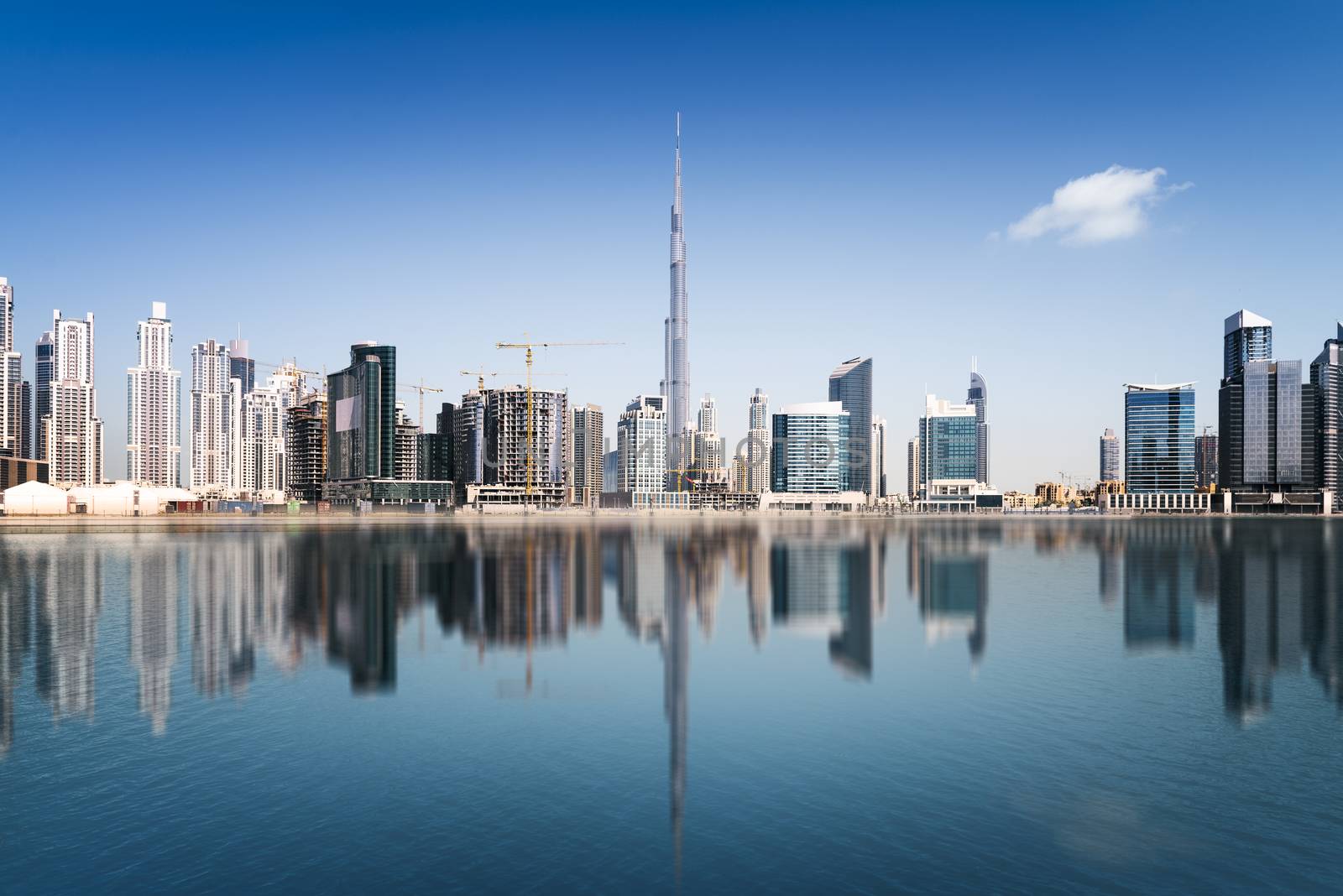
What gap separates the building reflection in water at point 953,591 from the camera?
59.2m

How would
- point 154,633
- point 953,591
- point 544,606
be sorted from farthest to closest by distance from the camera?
point 953,591 < point 544,606 < point 154,633

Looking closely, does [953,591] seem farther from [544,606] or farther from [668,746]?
[668,746]

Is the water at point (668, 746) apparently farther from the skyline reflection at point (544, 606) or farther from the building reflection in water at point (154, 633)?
the skyline reflection at point (544, 606)

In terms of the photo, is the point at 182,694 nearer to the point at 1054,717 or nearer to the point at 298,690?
the point at 298,690

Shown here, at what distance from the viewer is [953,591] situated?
280 ft

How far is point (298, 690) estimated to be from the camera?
135 feet

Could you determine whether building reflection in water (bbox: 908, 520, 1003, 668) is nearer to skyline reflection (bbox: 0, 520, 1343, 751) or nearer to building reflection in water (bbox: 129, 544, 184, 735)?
skyline reflection (bbox: 0, 520, 1343, 751)

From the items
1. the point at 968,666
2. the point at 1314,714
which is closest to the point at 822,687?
the point at 968,666

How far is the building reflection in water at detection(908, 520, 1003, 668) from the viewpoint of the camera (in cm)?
5922

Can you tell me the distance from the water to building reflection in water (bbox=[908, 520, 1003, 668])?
0.84 meters

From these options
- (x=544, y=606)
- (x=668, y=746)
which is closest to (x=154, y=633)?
(x=544, y=606)

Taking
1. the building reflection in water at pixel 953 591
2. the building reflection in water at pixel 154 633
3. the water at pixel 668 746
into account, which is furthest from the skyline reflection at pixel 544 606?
the water at pixel 668 746

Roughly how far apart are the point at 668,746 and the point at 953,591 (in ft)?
195

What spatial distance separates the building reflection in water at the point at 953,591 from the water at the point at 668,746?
2.76 ft
